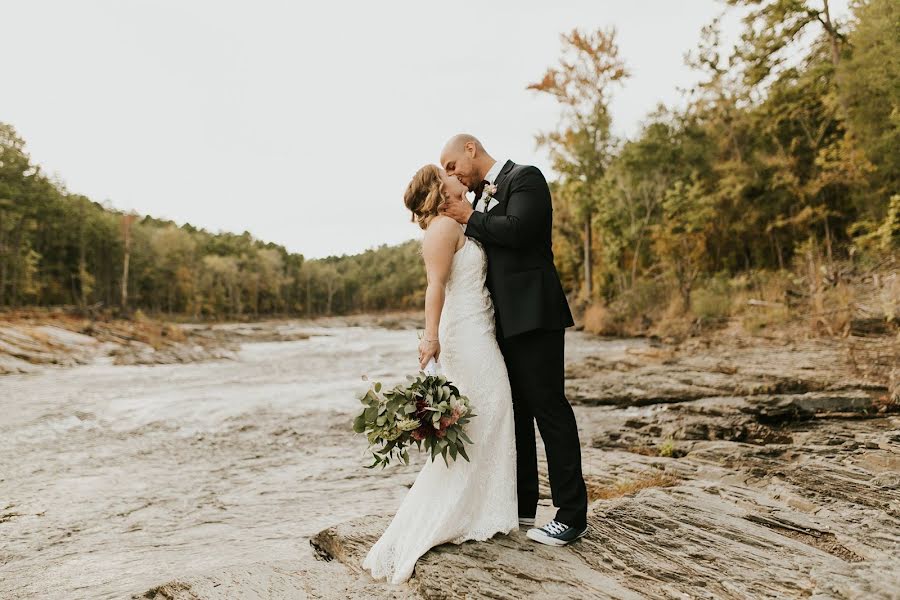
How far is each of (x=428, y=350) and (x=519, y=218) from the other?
0.85 metres

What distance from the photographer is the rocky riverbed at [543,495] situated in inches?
107

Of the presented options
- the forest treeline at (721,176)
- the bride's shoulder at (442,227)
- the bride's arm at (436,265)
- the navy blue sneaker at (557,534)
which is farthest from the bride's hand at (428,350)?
the forest treeline at (721,176)

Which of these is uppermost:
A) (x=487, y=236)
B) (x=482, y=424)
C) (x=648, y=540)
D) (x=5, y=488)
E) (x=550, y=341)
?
(x=487, y=236)

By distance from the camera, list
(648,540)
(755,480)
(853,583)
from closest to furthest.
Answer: (853,583) < (648,540) < (755,480)

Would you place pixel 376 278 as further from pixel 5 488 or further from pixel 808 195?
pixel 5 488

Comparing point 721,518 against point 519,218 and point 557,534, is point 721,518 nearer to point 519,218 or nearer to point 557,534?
point 557,534

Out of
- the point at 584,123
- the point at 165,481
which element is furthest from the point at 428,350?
the point at 584,123

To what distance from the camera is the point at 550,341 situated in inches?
122

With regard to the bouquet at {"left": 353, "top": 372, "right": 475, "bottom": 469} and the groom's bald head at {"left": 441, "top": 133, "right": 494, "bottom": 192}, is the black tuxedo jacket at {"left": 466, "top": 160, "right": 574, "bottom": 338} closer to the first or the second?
the groom's bald head at {"left": 441, "top": 133, "right": 494, "bottom": 192}

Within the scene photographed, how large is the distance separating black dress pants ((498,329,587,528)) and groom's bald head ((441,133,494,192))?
98 cm

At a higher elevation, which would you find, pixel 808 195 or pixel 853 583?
pixel 808 195

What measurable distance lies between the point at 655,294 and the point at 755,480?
61.3 ft

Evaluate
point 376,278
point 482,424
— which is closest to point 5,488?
point 482,424

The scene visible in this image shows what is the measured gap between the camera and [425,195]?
3.19 metres
